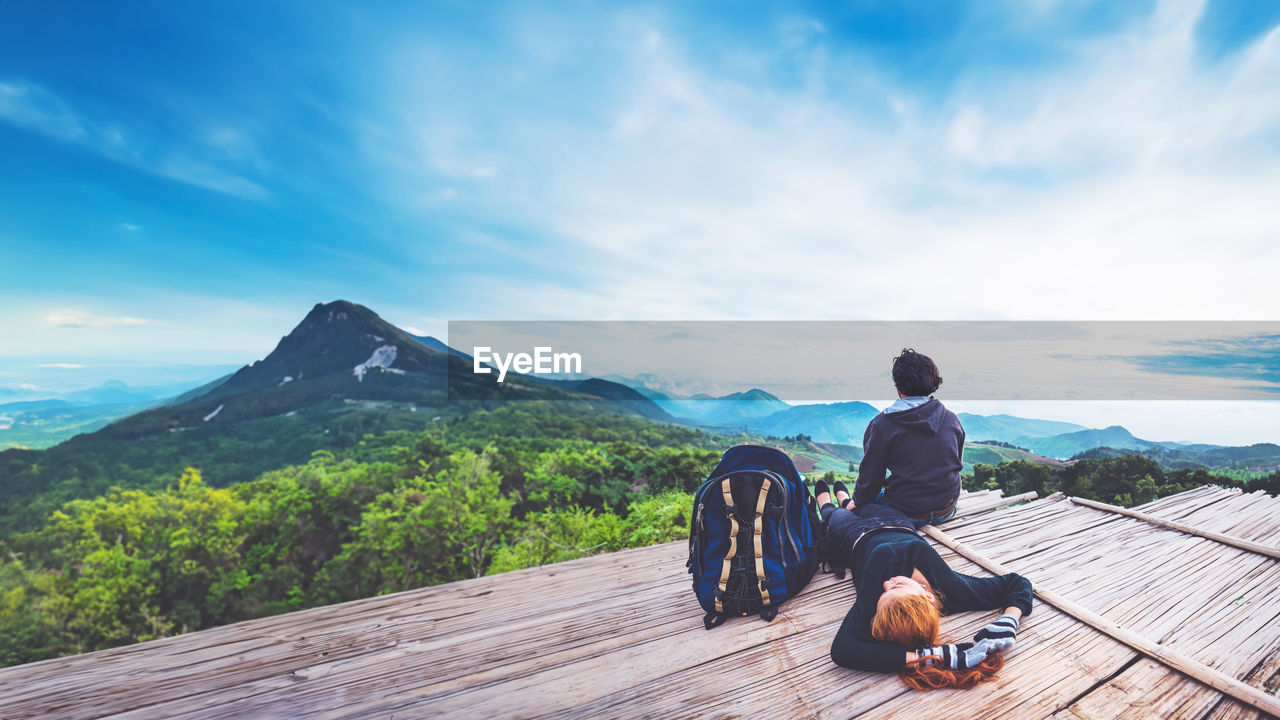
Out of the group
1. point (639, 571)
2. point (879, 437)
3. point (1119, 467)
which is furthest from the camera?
point (1119, 467)

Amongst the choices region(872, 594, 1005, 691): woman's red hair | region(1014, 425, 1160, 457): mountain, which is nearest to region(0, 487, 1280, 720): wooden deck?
region(872, 594, 1005, 691): woman's red hair

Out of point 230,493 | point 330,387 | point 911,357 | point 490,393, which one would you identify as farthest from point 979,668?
point 330,387

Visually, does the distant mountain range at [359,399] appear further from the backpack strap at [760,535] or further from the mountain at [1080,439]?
the backpack strap at [760,535]

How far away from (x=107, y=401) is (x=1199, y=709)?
103433 millimetres

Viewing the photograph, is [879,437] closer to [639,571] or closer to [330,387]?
[639,571]

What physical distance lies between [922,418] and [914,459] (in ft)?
1.08

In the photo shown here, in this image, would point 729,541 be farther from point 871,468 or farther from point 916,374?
point 916,374

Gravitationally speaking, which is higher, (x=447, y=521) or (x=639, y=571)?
(x=639, y=571)

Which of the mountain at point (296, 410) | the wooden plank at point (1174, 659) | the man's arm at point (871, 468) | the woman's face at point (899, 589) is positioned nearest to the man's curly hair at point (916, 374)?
the man's arm at point (871, 468)

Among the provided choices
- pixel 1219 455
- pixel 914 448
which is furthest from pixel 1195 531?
pixel 1219 455

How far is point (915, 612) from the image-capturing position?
6.34ft

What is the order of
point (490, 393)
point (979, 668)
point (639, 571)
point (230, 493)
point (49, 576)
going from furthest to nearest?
point (490, 393) → point (230, 493) → point (49, 576) → point (639, 571) → point (979, 668)

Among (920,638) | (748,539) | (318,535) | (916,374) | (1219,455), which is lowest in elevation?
(318,535)

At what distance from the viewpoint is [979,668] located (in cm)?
190
